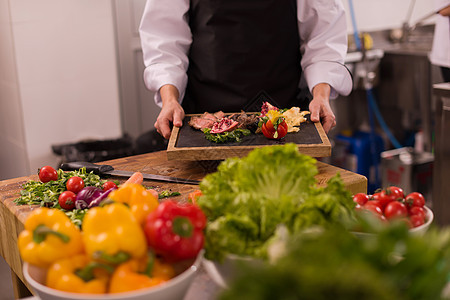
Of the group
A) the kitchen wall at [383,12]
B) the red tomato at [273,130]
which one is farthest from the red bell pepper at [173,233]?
the kitchen wall at [383,12]

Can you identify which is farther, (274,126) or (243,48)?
(243,48)

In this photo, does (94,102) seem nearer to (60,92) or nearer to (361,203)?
(60,92)

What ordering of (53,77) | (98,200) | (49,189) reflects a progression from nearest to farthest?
1. (98,200)
2. (49,189)
3. (53,77)

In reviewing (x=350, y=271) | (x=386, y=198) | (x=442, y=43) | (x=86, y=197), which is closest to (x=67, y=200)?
Result: (x=86, y=197)

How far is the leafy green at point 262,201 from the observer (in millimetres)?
853

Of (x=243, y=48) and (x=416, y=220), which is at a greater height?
(x=243, y=48)

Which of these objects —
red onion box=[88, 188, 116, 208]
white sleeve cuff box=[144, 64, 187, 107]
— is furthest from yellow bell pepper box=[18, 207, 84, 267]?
white sleeve cuff box=[144, 64, 187, 107]

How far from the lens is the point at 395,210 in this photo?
103 centimetres

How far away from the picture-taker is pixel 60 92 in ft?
10.4

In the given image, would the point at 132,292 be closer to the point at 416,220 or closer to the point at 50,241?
the point at 50,241

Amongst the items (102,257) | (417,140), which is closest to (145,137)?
(417,140)

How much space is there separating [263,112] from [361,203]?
72 centimetres

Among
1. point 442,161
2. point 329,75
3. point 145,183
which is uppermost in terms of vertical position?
point 329,75

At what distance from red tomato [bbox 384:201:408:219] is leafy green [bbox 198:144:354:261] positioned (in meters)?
0.11
